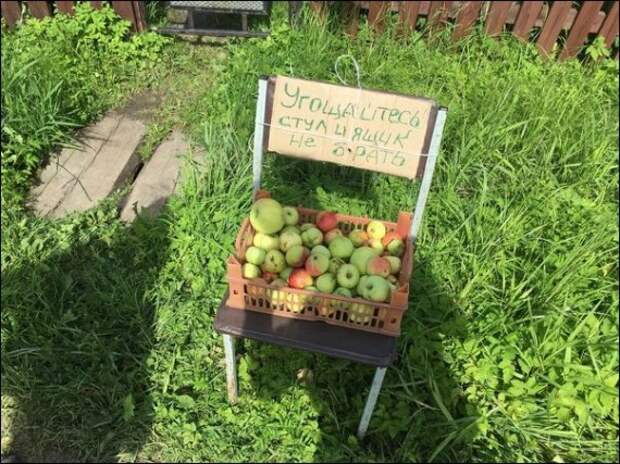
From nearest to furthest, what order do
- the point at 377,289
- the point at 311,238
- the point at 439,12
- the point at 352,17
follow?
1. the point at 377,289
2. the point at 311,238
3. the point at 439,12
4. the point at 352,17

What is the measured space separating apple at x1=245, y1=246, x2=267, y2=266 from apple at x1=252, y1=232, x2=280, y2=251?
0.04 meters

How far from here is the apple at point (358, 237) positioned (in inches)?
85.1

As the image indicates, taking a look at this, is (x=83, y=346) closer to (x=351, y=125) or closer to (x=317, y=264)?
(x=317, y=264)

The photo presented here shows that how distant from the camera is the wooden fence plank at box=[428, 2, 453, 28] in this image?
441cm

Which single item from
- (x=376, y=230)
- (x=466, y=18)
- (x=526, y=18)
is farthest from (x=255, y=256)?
(x=526, y=18)

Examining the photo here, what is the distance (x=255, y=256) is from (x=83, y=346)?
122cm

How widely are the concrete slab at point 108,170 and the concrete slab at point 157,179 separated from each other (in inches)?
4.8

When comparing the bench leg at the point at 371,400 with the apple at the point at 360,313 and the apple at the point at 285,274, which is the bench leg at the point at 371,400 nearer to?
the apple at the point at 360,313

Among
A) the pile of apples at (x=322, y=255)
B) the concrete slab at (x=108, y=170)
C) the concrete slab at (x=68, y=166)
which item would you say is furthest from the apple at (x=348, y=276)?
the concrete slab at (x=68, y=166)

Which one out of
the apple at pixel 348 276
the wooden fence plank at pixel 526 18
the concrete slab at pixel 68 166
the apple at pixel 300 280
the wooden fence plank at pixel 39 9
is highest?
the wooden fence plank at pixel 526 18

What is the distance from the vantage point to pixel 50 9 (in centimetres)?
446

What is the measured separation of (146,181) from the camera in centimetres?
348

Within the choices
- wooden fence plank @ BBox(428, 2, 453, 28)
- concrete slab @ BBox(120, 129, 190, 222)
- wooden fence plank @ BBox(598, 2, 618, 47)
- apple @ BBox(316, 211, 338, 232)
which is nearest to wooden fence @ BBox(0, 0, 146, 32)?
concrete slab @ BBox(120, 129, 190, 222)

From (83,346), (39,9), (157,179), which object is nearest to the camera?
(83,346)
